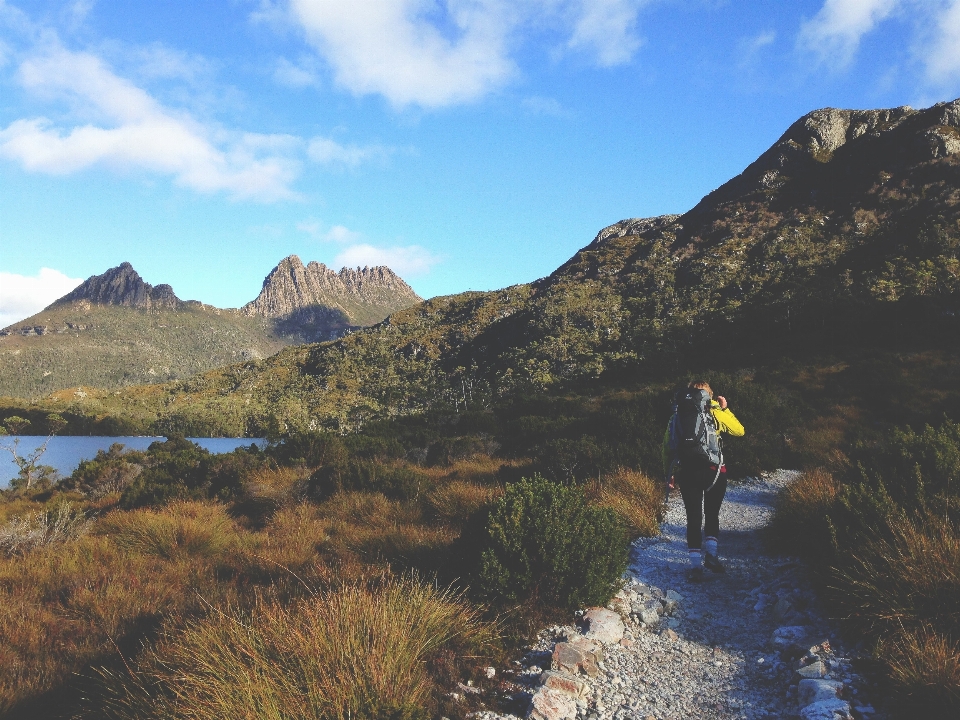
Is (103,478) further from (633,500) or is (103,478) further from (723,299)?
(723,299)

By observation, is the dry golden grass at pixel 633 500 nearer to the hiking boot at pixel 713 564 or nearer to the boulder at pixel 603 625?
the hiking boot at pixel 713 564

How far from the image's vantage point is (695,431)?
5.60 m

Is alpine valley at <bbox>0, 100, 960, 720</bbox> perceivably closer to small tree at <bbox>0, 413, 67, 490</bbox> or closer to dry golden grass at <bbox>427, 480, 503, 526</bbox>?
dry golden grass at <bbox>427, 480, 503, 526</bbox>

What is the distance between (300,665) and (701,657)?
2.81 metres

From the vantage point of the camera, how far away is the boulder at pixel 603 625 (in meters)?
4.03

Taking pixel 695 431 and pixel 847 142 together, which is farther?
pixel 847 142

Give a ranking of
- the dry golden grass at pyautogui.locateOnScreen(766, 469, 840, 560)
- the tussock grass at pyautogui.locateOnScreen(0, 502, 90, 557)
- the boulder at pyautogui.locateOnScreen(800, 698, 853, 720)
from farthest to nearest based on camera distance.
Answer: the tussock grass at pyautogui.locateOnScreen(0, 502, 90, 557) → the dry golden grass at pyautogui.locateOnScreen(766, 469, 840, 560) → the boulder at pyautogui.locateOnScreen(800, 698, 853, 720)

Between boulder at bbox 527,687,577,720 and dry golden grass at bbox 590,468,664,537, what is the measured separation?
2.84 m

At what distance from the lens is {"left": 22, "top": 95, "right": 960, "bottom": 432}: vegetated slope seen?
39.9m

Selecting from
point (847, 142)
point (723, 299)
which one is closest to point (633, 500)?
point (723, 299)

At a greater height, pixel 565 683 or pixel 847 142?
pixel 847 142

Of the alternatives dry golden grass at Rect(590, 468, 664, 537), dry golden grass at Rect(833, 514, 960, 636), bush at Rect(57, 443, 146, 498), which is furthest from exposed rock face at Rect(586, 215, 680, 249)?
dry golden grass at Rect(833, 514, 960, 636)

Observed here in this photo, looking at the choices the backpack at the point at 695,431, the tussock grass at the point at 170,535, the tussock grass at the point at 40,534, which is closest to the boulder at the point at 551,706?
the backpack at the point at 695,431

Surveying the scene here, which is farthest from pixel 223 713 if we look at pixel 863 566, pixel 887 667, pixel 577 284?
pixel 577 284
